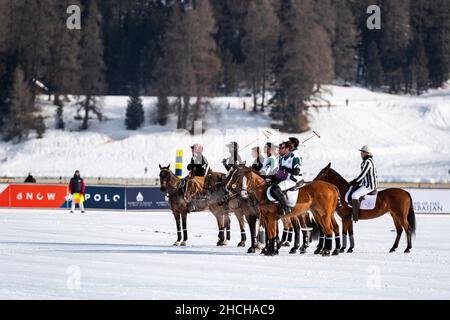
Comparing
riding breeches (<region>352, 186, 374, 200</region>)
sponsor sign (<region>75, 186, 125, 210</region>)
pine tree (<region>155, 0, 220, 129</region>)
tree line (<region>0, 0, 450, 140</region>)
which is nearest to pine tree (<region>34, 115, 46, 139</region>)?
tree line (<region>0, 0, 450, 140</region>)

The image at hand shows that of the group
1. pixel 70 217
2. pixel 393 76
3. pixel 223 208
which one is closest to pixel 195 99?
pixel 393 76

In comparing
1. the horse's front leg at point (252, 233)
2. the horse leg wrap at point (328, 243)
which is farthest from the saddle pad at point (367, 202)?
the horse's front leg at point (252, 233)

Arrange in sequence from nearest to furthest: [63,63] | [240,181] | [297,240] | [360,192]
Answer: [240,181], [297,240], [360,192], [63,63]

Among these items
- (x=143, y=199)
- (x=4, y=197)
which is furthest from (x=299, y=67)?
(x=4, y=197)

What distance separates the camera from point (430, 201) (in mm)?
36062

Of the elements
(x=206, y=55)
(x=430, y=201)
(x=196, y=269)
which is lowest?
(x=430, y=201)

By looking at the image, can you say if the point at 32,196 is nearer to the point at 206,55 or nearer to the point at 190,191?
the point at 190,191

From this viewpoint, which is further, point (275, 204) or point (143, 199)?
point (143, 199)

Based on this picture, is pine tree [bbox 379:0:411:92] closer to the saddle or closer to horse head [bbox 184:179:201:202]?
horse head [bbox 184:179:201:202]

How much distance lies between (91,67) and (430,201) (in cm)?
4530

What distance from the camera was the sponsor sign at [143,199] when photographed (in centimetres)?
3659

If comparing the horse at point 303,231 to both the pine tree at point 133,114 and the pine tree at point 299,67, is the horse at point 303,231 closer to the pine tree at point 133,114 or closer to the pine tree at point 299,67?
the pine tree at point 299,67

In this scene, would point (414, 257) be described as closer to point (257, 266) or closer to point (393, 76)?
point (257, 266)

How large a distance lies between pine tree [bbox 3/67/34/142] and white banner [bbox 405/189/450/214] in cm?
3990
